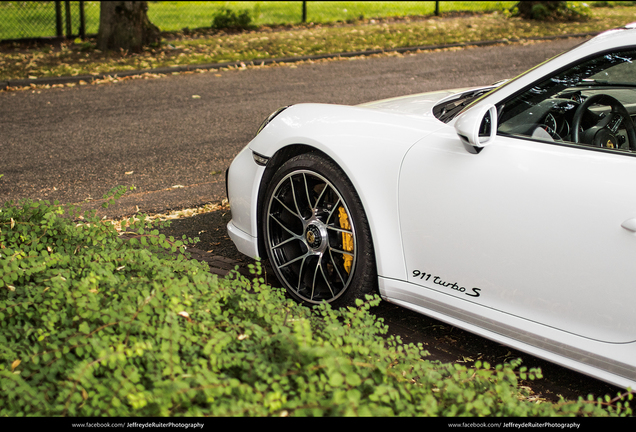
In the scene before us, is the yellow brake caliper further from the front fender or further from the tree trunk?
the tree trunk

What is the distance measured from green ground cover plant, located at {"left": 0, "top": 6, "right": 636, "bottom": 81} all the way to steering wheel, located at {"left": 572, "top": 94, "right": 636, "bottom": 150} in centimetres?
891

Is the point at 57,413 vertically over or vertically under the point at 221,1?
under

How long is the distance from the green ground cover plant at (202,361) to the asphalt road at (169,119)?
2594 millimetres

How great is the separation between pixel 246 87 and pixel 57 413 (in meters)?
7.94

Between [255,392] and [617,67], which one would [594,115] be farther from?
[255,392]

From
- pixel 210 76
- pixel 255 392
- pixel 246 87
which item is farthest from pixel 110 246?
pixel 210 76

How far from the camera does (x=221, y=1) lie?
2059cm

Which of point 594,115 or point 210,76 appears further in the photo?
point 210,76

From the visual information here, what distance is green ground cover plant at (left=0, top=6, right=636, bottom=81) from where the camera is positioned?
10.9 metres

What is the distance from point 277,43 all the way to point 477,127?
1090 cm

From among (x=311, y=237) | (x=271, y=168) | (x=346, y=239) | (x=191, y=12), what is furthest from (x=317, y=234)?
(x=191, y=12)

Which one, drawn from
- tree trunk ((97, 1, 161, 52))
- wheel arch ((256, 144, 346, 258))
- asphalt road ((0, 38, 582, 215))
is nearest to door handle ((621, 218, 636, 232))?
wheel arch ((256, 144, 346, 258))

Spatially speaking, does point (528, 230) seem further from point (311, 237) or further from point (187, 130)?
point (187, 130)

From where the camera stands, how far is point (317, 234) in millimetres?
3439
